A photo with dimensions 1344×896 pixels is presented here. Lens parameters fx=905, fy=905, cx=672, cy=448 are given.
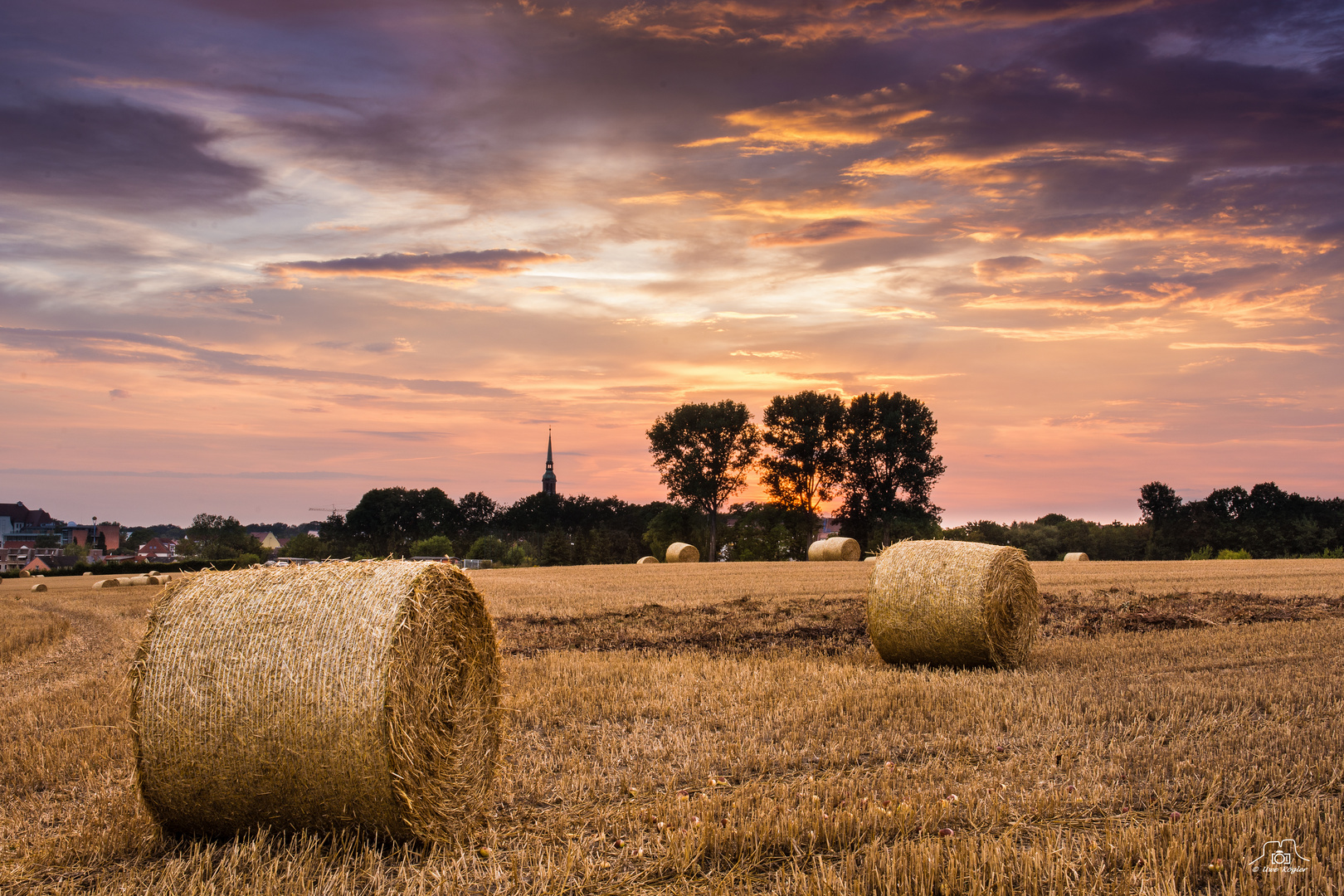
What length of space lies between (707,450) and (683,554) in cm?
1822

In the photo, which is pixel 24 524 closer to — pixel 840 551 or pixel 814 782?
pixel 840 551

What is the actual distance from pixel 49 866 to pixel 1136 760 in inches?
274

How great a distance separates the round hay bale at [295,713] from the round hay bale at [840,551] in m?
37.4

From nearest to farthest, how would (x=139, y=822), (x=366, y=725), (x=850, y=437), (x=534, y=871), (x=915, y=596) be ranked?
(x=534, y=871)
(x=366, y=725)
(x=139, y=822)
(x=915, y=596)
(x=850, y=437)

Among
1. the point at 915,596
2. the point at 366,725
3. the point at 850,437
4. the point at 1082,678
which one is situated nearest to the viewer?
the point at 366,725

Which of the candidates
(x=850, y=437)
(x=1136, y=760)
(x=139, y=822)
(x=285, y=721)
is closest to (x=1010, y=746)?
(x=1136, y=760)

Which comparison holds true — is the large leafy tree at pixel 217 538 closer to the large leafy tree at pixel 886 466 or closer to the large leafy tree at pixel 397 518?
the large leafy tree at pixel 397 518

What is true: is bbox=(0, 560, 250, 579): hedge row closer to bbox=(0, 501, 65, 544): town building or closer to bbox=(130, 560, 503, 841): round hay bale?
bbox=(130, 560, 503, 841): round hay bale

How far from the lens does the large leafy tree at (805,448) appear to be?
60.9m

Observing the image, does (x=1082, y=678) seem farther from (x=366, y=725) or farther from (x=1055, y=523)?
(x=1055, y=523)

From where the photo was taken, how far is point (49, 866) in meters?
4.90

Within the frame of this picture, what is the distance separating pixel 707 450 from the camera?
2454 inches

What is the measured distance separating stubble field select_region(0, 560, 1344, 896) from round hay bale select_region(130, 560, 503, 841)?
8.6 inches

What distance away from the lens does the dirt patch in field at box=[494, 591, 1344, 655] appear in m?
13.2
